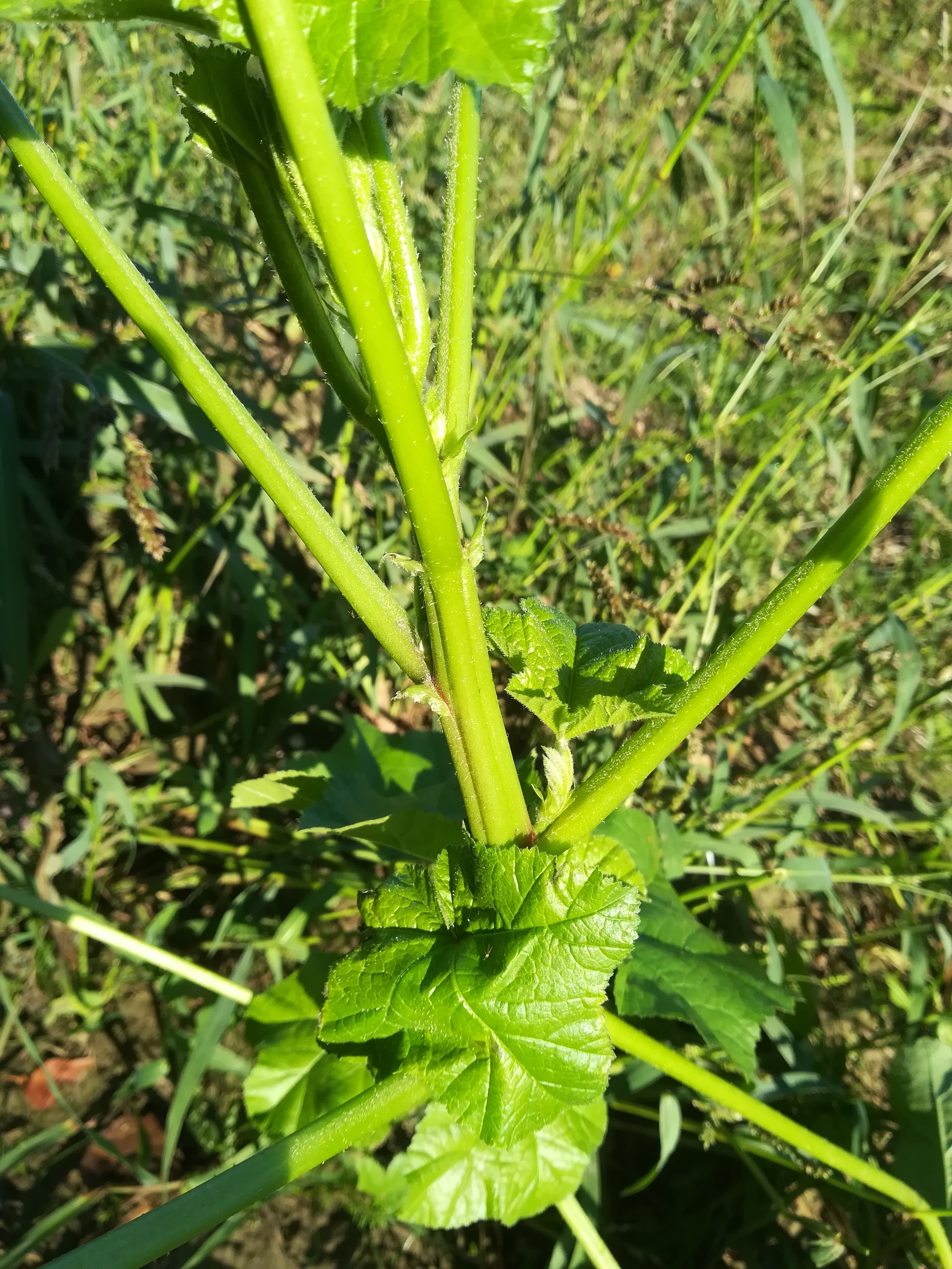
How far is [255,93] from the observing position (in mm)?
632

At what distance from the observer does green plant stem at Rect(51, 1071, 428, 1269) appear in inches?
24.8

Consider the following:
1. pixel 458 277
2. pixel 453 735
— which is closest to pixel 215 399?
pixel 458 277

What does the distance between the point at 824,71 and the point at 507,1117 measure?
178 cm

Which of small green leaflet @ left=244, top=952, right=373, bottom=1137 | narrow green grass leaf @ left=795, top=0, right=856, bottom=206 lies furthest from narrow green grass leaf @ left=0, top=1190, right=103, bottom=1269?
narrow green grass leaf @ left=795, top=0, right=856, bottom=206

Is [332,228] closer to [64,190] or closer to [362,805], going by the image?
[64,190]

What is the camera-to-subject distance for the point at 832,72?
1542mm

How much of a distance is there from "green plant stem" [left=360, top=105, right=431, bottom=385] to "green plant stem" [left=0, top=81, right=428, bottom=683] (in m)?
0.15

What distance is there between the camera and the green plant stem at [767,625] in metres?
0.75

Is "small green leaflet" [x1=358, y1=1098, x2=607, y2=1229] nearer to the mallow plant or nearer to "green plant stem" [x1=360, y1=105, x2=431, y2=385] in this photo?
the mallow plant

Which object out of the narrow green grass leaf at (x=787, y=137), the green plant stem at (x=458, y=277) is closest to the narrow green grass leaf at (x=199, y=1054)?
the green plant stem at (x=458, y=277)

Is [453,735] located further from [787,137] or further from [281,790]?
[787,137]

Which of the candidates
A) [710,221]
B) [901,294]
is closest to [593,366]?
[710,221]

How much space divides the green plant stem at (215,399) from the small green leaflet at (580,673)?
0.19 metres

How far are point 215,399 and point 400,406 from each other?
8.1 inches
